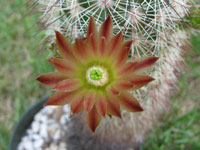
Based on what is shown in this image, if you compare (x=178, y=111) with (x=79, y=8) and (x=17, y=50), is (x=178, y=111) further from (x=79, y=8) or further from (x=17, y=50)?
(x=17, y=50)

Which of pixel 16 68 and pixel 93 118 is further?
pixel 16 68

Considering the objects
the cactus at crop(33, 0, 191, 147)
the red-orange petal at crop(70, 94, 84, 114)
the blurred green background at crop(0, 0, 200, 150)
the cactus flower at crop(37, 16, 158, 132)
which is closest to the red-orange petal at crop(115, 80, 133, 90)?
the cactus flower at crop(37, 16, 158, 132)

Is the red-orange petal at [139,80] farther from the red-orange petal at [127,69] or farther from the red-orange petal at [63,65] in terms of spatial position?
the red-orange petal at [63,65]

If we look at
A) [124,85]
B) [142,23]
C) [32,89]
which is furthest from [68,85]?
[32,89]

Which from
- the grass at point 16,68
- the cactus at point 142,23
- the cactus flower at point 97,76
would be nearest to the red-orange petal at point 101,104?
the cactus flower at point 97,76

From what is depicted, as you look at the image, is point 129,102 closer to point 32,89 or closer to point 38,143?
point 38,143

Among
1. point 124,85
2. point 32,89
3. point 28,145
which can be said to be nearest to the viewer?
point 124,85
